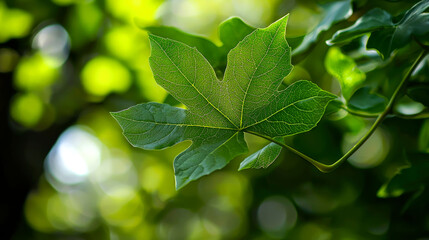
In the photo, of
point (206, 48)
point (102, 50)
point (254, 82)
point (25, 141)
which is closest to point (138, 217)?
point (25, 141)

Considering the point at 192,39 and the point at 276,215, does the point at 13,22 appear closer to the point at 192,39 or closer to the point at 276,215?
the point at 276,215

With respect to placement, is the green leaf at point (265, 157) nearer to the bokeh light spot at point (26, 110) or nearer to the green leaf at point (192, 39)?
the green leaf at point (192, 39)

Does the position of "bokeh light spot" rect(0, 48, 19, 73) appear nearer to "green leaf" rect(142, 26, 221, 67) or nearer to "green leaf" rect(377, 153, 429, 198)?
"green leaf" rect(142, 26, 221, 67)

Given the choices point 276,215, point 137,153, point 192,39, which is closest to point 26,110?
point 137,153

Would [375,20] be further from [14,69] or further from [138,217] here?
[138,217]

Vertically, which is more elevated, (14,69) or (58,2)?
(58,2)

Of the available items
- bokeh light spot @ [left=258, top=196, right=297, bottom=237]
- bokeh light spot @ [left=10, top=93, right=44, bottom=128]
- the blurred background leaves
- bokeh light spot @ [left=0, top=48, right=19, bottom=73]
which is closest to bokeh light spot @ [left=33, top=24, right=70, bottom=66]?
the blurred background leaves

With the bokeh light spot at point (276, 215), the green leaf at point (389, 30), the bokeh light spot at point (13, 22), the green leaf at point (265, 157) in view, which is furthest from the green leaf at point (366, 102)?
the bokeh light spot at point (13, 22)
